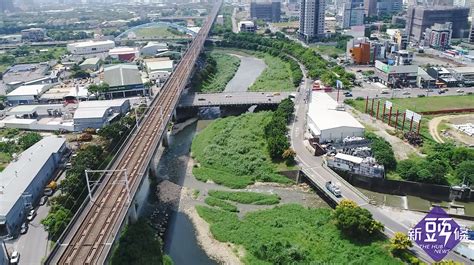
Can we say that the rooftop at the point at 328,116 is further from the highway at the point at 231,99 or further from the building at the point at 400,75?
the building at the point at 400,75

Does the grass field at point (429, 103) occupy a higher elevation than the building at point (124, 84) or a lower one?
lower

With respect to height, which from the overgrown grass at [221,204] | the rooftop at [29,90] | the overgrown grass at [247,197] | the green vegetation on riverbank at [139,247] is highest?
the rooftop at [29,90]

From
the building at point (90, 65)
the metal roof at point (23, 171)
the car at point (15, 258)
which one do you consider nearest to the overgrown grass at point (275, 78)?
the metal roof at point (23, 171)

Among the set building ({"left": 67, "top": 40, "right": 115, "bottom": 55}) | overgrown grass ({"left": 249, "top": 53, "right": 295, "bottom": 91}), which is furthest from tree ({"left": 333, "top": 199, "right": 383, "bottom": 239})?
building ({"left": 67, "top": 40, "right": 115, "bottom": 55})

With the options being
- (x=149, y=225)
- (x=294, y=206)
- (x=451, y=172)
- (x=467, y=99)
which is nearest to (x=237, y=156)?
(x=294, y=206)

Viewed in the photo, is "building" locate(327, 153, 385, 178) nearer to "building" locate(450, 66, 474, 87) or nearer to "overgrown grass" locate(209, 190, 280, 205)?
"overgrown grass" locate(209, 190, 280, 205)

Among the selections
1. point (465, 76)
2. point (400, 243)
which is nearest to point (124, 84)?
point (400, 243)
